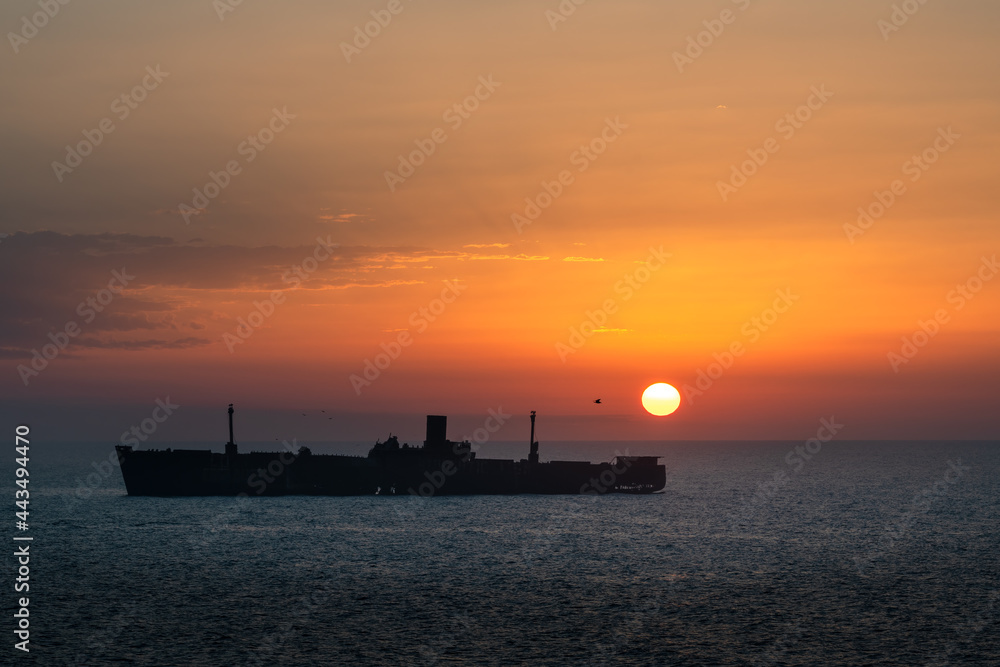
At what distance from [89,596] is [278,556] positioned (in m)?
15.5

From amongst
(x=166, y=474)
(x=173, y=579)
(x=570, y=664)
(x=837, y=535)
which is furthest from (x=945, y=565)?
(x=166, y=474)

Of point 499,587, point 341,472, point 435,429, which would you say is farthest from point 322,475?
point 499,587

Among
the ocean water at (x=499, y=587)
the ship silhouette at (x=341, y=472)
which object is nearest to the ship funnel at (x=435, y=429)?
the ship silhouette at (x=341, y=472)

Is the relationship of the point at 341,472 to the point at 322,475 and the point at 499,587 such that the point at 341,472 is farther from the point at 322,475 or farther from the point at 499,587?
the point at 499,587

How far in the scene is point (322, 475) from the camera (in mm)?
102312

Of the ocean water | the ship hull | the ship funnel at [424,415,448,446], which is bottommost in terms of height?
the ocean water

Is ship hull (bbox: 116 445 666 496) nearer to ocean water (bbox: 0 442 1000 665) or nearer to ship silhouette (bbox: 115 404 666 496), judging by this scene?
ship silhouette (bbox: 115 404 666 496)

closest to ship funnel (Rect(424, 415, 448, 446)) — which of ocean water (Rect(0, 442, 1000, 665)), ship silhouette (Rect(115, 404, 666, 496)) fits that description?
ship silhouette (Rect(115, 404, 666, 496))

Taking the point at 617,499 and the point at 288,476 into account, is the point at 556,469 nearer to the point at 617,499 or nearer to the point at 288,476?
the point at 617,499

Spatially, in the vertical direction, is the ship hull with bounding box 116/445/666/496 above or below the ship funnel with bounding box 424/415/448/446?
below

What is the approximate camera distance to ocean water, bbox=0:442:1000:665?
118 ft

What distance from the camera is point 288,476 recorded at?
335 ft

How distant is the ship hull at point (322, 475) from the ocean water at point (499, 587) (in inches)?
210

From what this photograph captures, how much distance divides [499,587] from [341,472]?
5616 centimetres
